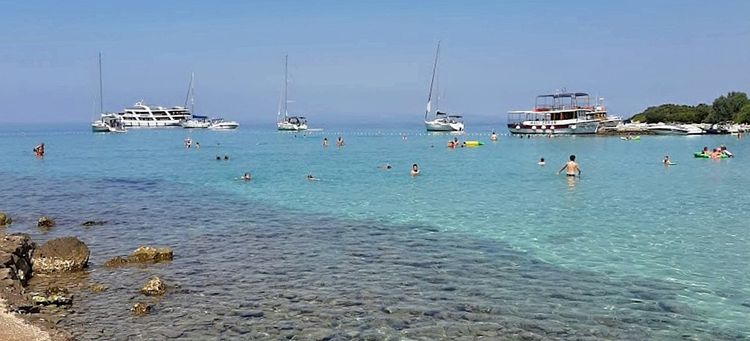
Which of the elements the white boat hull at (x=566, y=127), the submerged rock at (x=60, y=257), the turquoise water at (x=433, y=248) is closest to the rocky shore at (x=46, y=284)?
the submerged rock at (x=60, y=257)

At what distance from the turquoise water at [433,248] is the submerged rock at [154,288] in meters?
0.44

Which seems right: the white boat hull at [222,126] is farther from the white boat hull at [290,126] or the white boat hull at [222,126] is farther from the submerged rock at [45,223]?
the submerged rock at [45,223]

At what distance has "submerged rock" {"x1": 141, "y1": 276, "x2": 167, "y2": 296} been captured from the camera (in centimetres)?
1405

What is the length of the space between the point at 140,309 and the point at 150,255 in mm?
4805

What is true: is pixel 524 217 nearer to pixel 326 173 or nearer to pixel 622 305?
pixel 622 305

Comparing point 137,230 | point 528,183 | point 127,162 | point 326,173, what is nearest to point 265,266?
point 137,230

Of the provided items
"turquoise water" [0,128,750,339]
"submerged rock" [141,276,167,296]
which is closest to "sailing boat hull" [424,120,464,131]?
"turquoise water" [0,128,750,339]

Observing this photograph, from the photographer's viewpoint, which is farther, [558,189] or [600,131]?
[600,131]

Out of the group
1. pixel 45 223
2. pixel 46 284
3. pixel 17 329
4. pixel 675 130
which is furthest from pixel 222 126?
pixel 17 329

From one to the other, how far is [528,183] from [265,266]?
77.7ft

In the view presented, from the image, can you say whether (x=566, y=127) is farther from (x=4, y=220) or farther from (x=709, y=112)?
(x=4, y=220)

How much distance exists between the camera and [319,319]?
486 inches

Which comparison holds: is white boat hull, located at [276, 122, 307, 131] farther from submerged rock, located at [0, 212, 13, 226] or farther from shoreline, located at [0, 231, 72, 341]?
shoreline, located at [0, 231, 72, 341]

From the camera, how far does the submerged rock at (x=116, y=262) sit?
1678 cm
